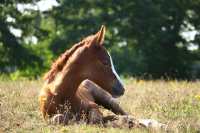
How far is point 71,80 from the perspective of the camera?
10.8 m

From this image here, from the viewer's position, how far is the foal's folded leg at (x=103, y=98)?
468 inches

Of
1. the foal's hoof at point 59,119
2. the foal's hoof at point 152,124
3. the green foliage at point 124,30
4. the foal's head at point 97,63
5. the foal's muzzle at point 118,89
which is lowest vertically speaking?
the foal's hoof at point 152,124

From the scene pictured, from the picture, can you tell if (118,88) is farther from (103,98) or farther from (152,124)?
(103,98)

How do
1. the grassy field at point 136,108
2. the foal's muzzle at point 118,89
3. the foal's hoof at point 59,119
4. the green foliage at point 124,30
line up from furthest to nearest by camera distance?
the green foliage at point 124,30
the foal's muzzle at point 118,89
the foal's hoof at point 59,119
the grassy field at point 136,108

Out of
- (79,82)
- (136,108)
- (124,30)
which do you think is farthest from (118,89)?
(124,30)

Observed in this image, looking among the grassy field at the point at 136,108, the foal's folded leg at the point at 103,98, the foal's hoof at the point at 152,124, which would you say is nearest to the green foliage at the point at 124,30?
the grassy field at the point at 136,108

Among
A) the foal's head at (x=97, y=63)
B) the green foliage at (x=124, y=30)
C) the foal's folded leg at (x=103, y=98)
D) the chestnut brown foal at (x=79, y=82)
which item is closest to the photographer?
the chestnut brown foal at (x=79, y=82)

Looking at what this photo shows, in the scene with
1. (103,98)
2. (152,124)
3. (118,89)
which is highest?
(103,98)

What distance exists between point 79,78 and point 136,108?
2.24 m

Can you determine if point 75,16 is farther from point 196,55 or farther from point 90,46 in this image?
point 90,46

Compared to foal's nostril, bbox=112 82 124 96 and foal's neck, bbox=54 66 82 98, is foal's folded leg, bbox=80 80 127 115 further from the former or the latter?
foal's neck, bbox=54 66 82 98

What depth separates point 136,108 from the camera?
12773mm

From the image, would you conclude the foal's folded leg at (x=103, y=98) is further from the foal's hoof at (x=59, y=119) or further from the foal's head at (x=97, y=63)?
the foal's hoof at (x=59, y=119)

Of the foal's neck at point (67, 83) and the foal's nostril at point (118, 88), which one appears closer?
the foal's neck at point (67, 83)
